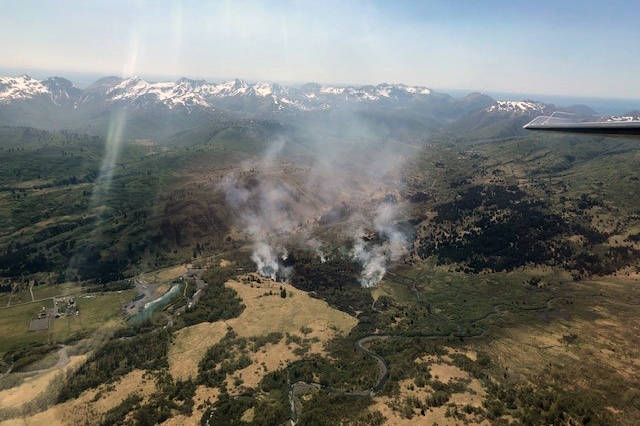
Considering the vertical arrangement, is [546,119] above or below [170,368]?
above

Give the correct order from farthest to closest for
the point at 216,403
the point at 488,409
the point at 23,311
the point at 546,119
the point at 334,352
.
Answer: the point at 23,311, the point at 334,352, the point at 216,403, the point at 488,409, the point at 546,119

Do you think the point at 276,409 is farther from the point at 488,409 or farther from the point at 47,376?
the point at 47,376

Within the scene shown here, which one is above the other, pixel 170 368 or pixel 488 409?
pixel 488 409

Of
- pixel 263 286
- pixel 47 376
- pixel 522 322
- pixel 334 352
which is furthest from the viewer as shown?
pixel 263 286

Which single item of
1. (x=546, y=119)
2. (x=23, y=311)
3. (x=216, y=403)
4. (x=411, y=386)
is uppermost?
(x=546, y=119)

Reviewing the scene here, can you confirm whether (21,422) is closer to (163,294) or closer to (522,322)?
(163,294)

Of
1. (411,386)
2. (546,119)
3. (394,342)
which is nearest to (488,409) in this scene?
(411,386)

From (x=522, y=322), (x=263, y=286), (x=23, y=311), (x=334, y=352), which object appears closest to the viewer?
(x=334, y=352)

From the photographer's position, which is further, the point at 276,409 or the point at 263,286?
the point at 263,286

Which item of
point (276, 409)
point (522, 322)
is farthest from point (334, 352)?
point (522, 322)
